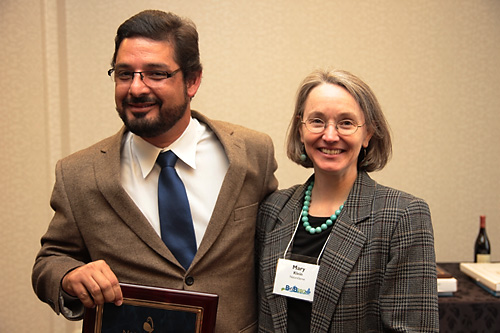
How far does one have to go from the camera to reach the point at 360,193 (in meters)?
1.55

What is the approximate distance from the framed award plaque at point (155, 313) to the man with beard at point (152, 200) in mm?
149

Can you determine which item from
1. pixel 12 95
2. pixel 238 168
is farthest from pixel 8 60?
pixel 238 168

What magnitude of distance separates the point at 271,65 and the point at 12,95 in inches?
71.6

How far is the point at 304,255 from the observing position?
1534 mm

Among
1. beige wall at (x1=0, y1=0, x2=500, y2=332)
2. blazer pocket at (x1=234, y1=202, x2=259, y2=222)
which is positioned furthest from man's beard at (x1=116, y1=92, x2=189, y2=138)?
beige wall at (x1=0, y1=0, x2=500, y2=332)

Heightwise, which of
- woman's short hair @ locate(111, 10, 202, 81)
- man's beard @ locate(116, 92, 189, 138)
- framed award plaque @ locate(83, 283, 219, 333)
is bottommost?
framed award plaque @ locate(83, 283, 219, 333)

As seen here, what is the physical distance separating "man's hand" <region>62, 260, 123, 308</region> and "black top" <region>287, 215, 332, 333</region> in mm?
530

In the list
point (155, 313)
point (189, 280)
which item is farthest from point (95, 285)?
point (189, 280)

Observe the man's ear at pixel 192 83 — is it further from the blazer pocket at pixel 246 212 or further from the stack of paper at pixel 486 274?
the stack of paper at pixel 486 274

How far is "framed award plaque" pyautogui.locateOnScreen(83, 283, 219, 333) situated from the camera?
1342mm

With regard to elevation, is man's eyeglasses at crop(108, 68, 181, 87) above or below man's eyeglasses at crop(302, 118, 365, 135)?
above

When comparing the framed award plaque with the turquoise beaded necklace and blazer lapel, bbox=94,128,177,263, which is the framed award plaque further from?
the turquoise beaded necklace

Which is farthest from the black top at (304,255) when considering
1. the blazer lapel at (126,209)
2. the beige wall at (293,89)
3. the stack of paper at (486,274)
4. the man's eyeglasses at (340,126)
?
the beige wall at (293,89)

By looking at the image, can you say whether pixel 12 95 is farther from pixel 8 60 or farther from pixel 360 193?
pixel 360 193
